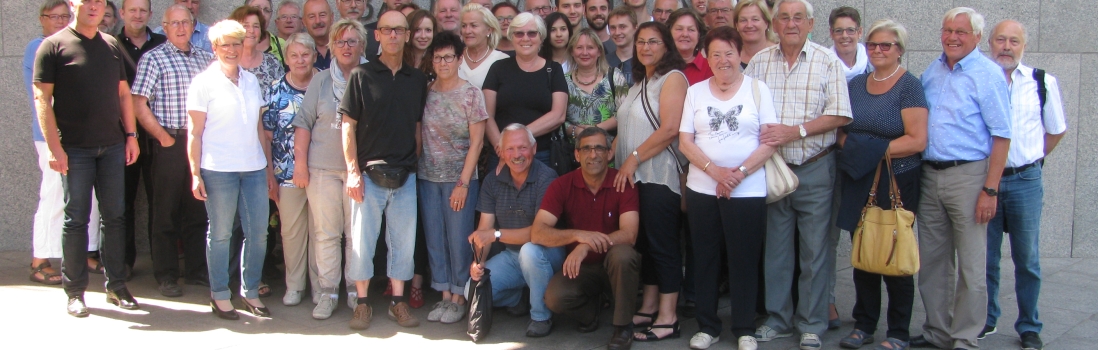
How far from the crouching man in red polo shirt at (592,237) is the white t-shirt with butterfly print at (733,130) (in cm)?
47

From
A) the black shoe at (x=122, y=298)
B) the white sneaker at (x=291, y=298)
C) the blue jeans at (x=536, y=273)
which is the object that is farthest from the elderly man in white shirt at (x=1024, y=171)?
the black shoe at (x=122, y=298)

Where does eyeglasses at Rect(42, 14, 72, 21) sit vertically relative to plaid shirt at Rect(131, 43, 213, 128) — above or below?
above

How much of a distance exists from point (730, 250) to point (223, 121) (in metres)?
2.72

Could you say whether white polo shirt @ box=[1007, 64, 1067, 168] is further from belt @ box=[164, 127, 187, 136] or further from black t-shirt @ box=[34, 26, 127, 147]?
black t-shirt @ box=[34, 26, 127, 147]

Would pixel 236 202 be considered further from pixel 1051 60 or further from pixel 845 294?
pixel 1051 60

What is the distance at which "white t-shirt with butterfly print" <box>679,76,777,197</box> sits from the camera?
4.24 m

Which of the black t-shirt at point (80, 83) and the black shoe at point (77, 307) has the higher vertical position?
the black t-shirt at point (80, 83)

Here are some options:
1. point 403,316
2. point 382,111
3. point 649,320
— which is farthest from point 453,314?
point 382,111

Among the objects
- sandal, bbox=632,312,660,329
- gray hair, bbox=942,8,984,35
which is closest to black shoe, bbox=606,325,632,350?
sandal, bbox=632,312,660,329

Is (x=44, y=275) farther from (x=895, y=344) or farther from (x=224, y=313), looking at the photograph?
(x=895, y=344)

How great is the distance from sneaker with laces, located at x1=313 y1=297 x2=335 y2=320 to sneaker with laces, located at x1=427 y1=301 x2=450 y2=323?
55cm

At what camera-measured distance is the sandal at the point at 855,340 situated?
4414mm

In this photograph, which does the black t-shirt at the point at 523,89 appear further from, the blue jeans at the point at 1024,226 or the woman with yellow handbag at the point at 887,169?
the blue jeans at the point at 1024,226

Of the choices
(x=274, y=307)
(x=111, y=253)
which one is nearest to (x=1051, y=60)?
(x=274, y=307)
